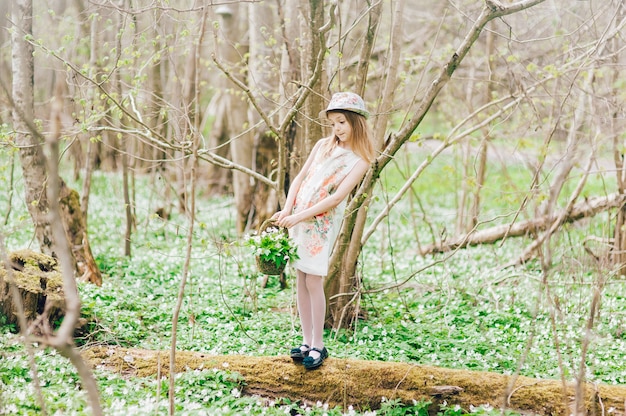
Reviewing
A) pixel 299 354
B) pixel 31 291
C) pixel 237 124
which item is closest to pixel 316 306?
pixel 299 354

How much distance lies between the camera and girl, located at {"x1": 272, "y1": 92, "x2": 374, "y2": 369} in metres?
4.49

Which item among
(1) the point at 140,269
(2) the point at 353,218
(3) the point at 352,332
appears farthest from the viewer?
(1) the point at 140,269

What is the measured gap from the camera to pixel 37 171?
630cm

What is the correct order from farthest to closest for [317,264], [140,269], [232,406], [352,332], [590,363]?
1. [140,269]
2. [352,332]
3. [590,363]
4. [317,264]
5. [232,406]

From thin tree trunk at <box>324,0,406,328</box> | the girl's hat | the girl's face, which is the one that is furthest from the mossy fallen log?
the girl's hat

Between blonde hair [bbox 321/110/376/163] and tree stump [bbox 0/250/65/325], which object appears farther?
tree stump [bbox 0/250/65/325]

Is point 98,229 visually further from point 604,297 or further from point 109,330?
point 604,297

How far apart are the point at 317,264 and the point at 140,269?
430 centimetres

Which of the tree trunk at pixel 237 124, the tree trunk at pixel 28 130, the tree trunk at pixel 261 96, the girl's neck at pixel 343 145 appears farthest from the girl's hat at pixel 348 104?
the tree trunk at pixel 237 124

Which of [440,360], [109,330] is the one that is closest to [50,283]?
[109,330]

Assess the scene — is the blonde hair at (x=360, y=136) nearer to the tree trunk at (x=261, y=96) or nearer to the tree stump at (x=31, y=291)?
the tree stump at (x=31, y=291)

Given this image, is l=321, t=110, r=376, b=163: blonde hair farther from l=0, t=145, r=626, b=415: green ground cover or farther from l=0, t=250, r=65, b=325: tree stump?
l=0, t=250, r=65, b=325: tree stump

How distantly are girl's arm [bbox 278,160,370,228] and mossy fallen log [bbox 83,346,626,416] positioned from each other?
3.33 feet

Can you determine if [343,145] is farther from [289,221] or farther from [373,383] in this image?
[373,383]
